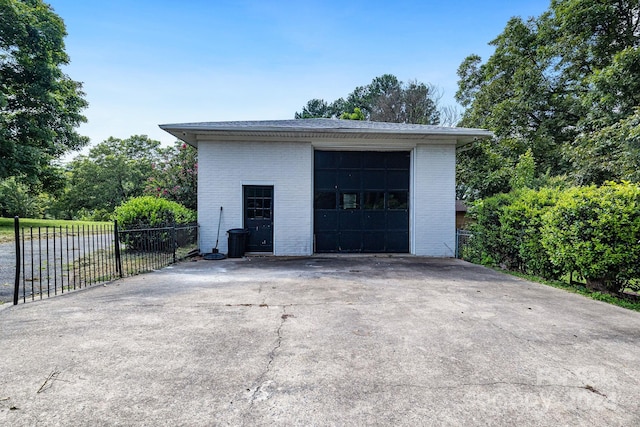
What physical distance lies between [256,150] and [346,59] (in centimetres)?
1482

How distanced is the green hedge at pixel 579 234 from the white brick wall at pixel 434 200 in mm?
2655

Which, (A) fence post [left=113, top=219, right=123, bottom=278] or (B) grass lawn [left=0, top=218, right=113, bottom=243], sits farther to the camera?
(B) grass lawn [left=0, top=218, right=113, bottom=243]

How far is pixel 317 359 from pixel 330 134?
7599 millimetres

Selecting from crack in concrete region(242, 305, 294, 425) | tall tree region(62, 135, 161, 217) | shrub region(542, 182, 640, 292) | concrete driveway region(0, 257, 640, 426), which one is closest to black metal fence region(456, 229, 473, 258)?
shrub region(542, 182, 640, 292)

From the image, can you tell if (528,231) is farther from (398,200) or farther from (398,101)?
(398,101)

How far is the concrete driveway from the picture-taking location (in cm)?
206

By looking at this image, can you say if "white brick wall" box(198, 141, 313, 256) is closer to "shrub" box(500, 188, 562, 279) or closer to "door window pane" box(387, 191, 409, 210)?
"door window pane" box(387, 191, 409, 210)

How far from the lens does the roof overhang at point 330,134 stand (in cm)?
904

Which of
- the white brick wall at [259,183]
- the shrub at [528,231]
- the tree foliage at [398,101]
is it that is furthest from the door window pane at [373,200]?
the tree foliage at [398,101]

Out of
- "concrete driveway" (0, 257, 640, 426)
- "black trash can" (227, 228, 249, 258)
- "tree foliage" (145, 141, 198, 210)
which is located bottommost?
"concrete driveway" (0, 257, 640, 426)

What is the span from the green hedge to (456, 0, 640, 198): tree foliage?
5606 millimetres

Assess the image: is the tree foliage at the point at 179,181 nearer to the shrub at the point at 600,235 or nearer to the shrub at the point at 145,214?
the shrub at the point at 145,214

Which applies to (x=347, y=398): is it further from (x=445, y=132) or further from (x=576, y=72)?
(x=576, y=72)

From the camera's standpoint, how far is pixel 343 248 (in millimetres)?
10430
